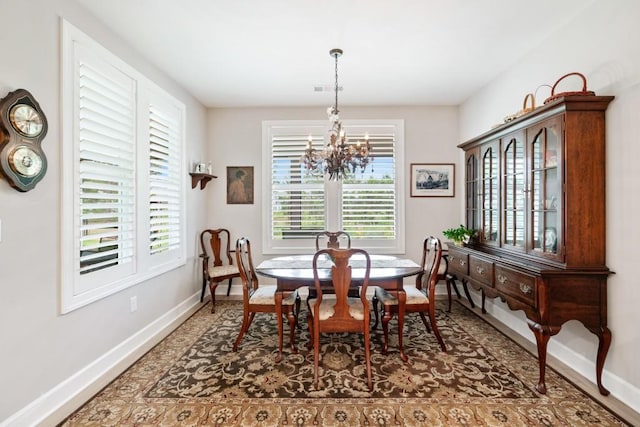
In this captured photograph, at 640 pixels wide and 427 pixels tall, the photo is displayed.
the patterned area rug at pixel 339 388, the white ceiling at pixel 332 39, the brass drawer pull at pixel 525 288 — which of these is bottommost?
the patterned area rug at pixel 339 388

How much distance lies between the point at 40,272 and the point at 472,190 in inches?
152

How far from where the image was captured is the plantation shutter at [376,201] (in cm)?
451

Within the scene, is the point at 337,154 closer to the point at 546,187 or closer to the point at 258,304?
the point at 258,304

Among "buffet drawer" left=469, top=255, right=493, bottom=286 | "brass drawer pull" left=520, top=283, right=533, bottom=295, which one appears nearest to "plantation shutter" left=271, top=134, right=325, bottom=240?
"buffet drawer" left=469, top=255, right=493, bottom=286

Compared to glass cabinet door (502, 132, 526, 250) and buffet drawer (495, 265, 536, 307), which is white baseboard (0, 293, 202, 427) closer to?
buffet drawer (495, 265, 536, 307)

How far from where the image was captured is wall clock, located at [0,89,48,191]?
65.4 inches

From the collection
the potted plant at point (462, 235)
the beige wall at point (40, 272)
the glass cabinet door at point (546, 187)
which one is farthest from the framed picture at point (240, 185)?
the glass cabinet door at point (546, 187)

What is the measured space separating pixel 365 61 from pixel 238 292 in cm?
343

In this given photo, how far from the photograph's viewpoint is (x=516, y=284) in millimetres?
2316

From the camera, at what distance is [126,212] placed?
8.92 ft

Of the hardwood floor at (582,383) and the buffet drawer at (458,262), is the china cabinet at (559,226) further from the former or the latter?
the buffet drawer at (458,262)

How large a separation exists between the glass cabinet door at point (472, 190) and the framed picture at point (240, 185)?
2.88 m

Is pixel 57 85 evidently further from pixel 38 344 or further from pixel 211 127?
pixel 211 127

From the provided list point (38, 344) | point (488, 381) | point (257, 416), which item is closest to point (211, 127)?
point (38, 344)
